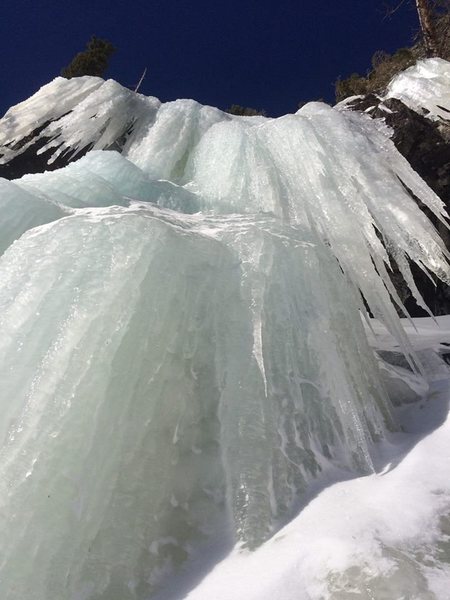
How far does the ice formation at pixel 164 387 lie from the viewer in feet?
4.59

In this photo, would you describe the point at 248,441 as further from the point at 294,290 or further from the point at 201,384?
the point at 294,290

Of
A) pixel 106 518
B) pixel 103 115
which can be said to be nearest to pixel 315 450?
pixel 106 518

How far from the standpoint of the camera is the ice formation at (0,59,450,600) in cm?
140

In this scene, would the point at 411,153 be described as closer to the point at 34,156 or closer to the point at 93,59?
the point at 34,156

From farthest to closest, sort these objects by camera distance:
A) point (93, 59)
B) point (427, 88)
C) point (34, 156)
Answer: point (93, 59), point (34, 156), point (427, 88)

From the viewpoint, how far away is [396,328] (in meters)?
2.52

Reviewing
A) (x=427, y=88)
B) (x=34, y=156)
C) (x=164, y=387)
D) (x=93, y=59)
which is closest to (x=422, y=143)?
(x=427, y=88)

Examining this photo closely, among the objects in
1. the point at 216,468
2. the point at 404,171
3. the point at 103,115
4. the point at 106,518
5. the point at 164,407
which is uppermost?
the point at 103,115

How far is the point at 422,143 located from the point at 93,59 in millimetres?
9831

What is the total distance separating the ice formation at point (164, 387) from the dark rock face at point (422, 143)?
2353 millimetres

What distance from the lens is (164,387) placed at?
5.85ft

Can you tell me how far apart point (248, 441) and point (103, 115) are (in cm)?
421

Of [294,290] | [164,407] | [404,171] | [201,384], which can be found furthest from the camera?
[404,171]

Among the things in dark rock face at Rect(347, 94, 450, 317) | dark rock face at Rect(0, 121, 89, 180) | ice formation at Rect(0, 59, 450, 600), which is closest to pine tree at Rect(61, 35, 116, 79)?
dark rock face at Rect(0, 121, 89, 180)
